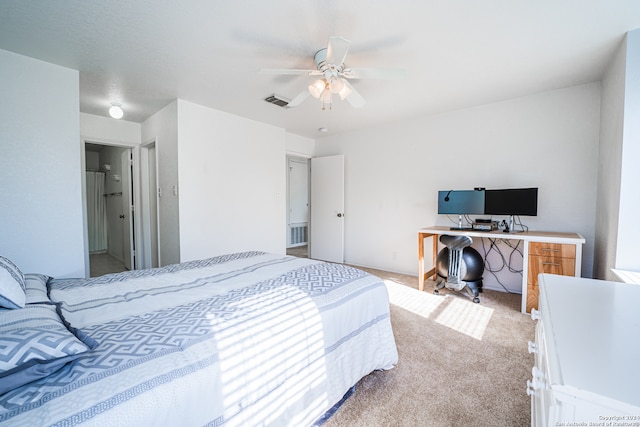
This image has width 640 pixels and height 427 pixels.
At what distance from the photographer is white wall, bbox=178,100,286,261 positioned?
11.0ft

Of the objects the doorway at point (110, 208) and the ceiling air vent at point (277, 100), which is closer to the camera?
the ceiling air vent at point (277, 100)

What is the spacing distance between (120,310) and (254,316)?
24.0 inches

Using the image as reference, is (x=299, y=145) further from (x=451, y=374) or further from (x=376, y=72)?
(x=451, y=374)

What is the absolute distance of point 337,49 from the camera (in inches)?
71.6

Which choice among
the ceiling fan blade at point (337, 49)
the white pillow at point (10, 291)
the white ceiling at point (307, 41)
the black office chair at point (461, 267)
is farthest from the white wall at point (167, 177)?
the black office chair at point (461, 267)

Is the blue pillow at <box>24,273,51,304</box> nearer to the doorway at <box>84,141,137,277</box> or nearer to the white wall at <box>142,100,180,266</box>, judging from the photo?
the white wall at <box>142,100,180,266</box>

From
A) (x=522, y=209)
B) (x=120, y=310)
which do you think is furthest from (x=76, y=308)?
(x=522, y=209)

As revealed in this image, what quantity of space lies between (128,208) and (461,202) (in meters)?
→ 5.28

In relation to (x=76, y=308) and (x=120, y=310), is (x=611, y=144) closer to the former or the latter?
(x=120, y=310)

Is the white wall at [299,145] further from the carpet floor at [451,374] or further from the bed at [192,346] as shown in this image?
the bed at [192,346]

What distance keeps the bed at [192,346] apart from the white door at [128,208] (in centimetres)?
321

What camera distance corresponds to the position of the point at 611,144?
233 centimetres

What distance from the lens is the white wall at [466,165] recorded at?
2930 mm

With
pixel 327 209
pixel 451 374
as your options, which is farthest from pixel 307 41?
pixel 327 209
